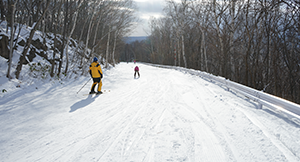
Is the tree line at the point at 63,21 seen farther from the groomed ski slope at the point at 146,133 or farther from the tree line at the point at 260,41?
the tree line at the point at 260,41

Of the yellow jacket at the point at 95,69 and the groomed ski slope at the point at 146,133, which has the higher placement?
the yellow jacket at the point at 95,69

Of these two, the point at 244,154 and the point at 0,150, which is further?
the point at 0,150

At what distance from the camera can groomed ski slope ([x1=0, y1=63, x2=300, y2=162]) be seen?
291cm

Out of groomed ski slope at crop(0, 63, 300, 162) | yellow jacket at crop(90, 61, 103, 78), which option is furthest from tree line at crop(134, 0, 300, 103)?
yellow jacket at crop(90, 61, 103, 78)

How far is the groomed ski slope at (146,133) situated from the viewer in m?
2.91

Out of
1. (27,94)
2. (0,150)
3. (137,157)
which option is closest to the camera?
(137,157)

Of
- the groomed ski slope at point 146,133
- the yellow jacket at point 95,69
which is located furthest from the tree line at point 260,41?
the yellow jacket at point 95,69

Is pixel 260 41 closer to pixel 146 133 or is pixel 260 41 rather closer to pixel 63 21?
pixel 146 133

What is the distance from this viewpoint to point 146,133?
3.78m

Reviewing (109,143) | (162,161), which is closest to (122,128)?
(109,143)

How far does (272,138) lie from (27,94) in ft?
28.6

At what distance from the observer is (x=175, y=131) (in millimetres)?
3885

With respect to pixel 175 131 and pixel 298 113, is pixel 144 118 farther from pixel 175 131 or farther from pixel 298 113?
pixel 298 113

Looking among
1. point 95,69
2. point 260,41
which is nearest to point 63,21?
point 95,69
